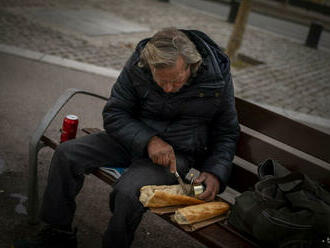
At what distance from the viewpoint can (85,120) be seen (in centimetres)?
530

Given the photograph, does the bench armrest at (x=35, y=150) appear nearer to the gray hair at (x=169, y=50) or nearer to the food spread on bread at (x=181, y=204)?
the gray hair at (x=169, y=50)

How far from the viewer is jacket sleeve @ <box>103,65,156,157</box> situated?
3.02m

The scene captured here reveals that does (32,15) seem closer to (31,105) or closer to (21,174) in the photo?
(31,105)

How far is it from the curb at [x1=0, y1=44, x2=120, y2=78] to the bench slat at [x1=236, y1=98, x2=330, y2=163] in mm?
3898

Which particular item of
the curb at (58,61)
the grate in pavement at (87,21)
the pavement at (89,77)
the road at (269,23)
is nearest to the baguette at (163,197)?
the pavement at (89,77)

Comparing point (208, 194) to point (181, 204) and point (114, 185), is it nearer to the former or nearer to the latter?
point (181, 204)

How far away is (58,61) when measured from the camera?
6918 mm

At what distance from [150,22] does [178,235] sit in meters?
8.26

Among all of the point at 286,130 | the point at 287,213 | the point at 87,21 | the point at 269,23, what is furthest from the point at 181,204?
the point at 269,23

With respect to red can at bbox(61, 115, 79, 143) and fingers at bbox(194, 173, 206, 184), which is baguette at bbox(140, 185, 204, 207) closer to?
fingers at bbox(194, 173, 206, 184)

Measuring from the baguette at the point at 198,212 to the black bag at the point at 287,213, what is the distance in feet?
0.54

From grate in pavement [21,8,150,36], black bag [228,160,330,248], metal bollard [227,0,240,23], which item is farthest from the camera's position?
metal bollard [227,0,240,23]

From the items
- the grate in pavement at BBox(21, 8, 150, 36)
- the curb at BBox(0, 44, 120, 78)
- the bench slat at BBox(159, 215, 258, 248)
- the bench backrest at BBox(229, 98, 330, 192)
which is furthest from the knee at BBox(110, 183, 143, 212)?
the grate in pavement at BBox(21, 8, 150, 36)

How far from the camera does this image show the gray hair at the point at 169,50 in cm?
273
